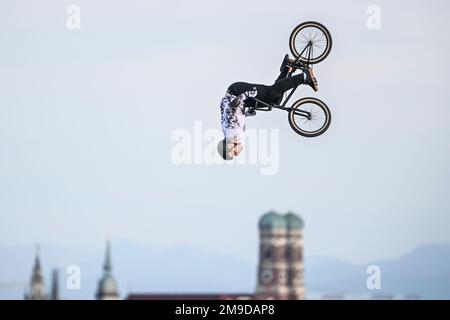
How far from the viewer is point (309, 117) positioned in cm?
4169

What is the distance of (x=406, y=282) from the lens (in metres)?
70.9

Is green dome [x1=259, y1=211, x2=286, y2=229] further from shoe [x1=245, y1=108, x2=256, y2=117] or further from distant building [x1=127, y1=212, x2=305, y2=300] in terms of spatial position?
shoe [x1=245, y1=108, x2=256, y2=117]

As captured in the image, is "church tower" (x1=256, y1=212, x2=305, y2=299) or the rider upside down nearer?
the rider upside down

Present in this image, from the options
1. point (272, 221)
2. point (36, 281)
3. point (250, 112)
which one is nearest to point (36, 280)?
point (36, 281)

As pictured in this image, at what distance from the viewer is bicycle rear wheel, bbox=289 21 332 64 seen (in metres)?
41.5

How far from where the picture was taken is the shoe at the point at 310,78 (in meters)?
41.3

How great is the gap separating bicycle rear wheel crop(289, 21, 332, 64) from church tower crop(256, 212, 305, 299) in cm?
9566

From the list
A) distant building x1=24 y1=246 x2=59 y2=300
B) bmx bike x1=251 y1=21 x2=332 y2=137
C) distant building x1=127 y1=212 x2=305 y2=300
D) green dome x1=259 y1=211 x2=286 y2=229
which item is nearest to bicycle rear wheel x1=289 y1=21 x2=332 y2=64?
bmx bike x1=251 y1=21 x2=332 y2=137

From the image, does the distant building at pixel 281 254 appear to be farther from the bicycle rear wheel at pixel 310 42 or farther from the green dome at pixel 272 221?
the bicycle rear wheel at pixel 310 42

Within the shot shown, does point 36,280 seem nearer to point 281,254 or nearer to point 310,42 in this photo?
point 310,42

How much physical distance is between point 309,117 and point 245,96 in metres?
1.67

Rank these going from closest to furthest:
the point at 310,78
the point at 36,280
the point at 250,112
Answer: the point at 310,78 → the point at 250,112 → the point at 36,280

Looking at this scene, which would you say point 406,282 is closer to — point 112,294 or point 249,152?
point 249,152
